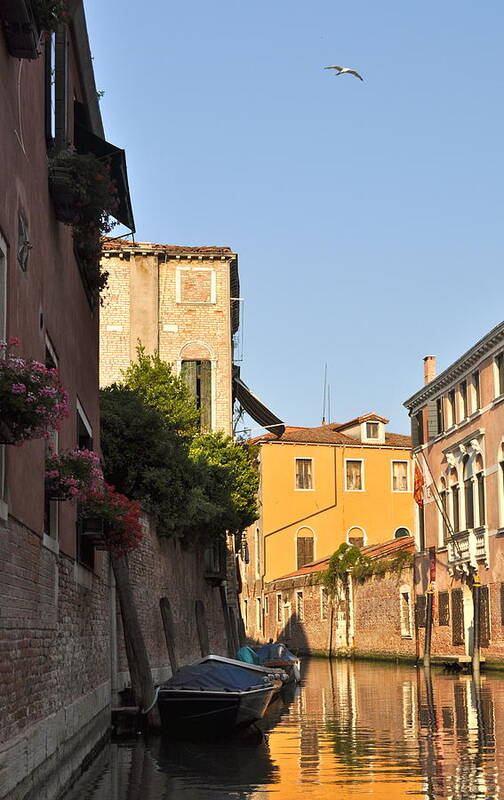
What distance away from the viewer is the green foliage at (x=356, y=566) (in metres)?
45.6

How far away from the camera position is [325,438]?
2426 inches

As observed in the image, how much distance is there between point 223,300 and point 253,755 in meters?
24.9

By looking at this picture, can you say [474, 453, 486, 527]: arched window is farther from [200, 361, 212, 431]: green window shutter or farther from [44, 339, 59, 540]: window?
[44, 339, 59, 540]: window

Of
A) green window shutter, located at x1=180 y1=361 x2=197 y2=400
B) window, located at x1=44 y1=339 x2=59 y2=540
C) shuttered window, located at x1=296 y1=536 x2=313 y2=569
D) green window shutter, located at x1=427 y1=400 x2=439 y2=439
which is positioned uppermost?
green window shutter, located at x1=180 y1=361 x2=197 y2=400

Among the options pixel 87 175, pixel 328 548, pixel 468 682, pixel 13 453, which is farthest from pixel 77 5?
pixel 328 548

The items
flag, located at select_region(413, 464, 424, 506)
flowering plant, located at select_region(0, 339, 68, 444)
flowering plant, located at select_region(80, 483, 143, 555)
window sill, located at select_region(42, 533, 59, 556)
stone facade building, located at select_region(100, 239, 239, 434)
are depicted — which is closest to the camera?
flowering plant, located at select_region(0, 339, 68, 444)

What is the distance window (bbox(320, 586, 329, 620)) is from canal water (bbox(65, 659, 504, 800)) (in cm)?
2982

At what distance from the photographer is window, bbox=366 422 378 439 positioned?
2450 inches

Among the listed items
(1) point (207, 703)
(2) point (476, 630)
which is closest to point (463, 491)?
(2) point (476, 630)

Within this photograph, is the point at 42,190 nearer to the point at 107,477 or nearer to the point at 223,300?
the point at 107,477

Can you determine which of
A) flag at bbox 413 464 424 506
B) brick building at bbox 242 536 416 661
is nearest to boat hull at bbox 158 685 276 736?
flag at bbox 413 464 424 506

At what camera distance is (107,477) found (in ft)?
82.5

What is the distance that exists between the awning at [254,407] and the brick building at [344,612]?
7.33 meters

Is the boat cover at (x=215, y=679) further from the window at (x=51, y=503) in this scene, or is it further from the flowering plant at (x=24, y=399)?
the flowering plant at (x=24, y=399)
